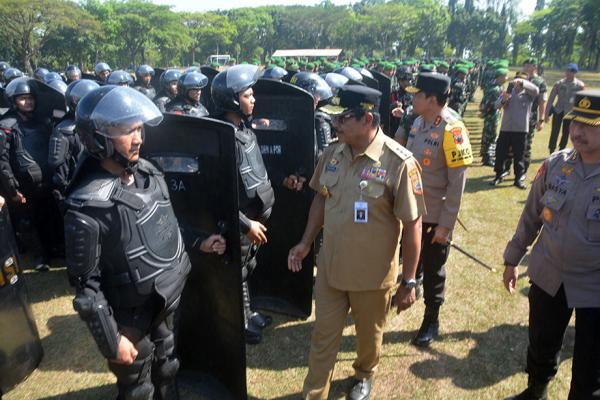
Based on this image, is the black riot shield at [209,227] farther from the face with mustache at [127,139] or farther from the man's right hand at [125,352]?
the man's right hand at [125,352]

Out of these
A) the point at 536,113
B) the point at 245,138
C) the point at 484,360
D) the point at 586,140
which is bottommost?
the point at 484,360

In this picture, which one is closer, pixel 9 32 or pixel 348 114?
pixel 348 114

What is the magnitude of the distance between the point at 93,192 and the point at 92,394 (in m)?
2.06

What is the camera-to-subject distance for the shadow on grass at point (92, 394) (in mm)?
3217

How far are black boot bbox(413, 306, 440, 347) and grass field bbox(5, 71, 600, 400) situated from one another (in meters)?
0.08

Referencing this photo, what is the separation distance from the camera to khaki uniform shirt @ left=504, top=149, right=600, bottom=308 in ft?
7.59

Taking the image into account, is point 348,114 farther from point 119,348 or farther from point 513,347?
point 513,347

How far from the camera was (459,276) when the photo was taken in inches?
200

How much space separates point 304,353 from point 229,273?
4.74 ft

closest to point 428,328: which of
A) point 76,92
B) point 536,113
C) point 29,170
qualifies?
point 76,92

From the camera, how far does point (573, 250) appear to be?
7.79 ft

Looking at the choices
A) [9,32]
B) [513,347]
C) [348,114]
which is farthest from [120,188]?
[9,32]

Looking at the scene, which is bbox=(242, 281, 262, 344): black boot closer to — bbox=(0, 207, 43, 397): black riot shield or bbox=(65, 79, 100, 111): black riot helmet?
bbox=(0, 207, 43, 397): black riot shield

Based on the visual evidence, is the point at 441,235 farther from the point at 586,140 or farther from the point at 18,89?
the point at 18,89
